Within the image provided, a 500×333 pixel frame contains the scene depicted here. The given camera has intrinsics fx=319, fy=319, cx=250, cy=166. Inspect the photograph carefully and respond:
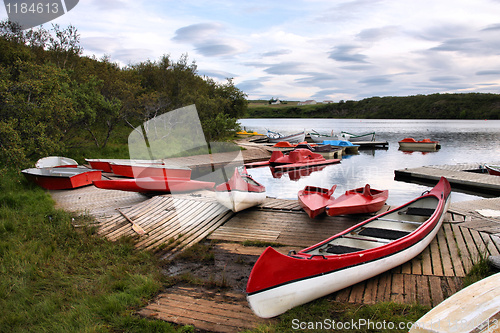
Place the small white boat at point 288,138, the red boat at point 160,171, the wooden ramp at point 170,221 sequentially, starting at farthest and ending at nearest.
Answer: the small white boat at point 288,138 → the red boat at point 160,171 → the wooden ramp at point 170,221

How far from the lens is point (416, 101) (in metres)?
155

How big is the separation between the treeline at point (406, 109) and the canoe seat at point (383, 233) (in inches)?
4508

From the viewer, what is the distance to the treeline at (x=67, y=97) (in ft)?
33.1

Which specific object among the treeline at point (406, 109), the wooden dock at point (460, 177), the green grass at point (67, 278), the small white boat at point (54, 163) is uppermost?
the treeline at point (406, 109)

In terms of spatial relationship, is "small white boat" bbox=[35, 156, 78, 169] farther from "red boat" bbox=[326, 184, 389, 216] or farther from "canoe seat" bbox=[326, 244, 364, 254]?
"canoe seat" bbox=[326, 244, 364, 254]

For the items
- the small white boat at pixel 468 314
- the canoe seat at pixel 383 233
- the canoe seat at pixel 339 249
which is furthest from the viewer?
the canoe seat at pixel 383 233

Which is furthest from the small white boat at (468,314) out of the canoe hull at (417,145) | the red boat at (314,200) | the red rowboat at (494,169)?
the canoe hull at (417,145)

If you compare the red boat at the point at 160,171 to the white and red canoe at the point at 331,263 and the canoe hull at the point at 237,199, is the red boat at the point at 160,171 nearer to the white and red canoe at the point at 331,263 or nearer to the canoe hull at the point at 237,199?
the canoe hull at the point at 237,199

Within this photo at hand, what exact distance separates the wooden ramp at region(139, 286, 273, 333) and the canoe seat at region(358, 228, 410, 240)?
297cm

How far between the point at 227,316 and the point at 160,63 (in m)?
35.2

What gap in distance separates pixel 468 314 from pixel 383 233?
3.43 m

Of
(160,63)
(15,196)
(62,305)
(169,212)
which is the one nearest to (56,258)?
(62,305)

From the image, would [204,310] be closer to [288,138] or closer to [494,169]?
Answer: [494,169]

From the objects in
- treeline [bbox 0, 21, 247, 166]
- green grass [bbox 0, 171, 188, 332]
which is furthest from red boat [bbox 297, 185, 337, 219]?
treeline [bbox 0, 21, 247, 166]
